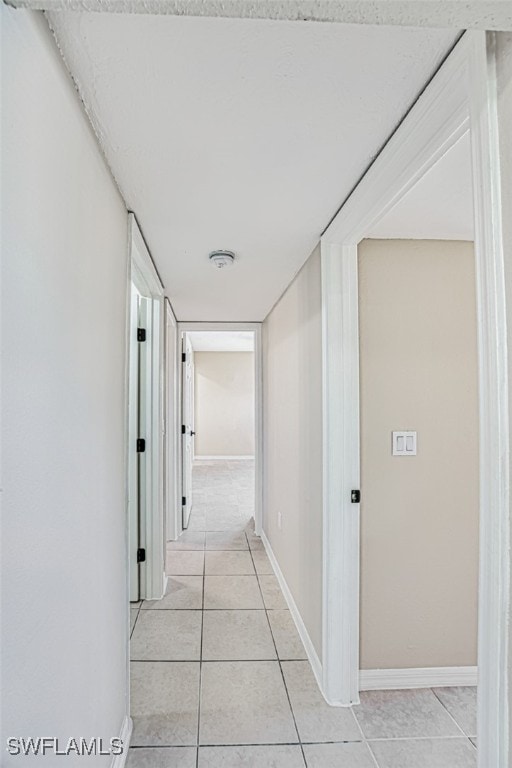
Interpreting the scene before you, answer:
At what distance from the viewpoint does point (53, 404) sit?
3.10ft

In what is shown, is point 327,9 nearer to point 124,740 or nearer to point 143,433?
point 124,740

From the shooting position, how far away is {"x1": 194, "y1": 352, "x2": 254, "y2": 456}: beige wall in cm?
945

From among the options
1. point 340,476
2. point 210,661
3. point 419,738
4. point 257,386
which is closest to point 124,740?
point 210,661

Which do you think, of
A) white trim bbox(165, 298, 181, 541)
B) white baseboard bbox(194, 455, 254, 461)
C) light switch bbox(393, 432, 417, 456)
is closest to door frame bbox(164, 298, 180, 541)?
white trim bbox(165, 298, 181, 541)

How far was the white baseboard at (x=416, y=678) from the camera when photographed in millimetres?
2100

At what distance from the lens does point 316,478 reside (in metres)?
2.27

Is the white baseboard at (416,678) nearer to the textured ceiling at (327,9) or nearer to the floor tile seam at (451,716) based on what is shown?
the floor tile seam at (451,716)

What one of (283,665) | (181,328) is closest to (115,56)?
(283,665)

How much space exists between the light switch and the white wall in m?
1.32

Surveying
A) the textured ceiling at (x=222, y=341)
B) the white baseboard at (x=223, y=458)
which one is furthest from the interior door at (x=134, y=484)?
the white baseboard at (x=223, y=458)

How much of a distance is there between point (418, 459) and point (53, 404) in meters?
1.75

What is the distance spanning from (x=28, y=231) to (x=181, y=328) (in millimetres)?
3620

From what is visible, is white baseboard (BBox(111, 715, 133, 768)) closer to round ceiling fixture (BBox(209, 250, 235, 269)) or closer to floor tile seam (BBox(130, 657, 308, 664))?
floor tile seam (BBox(130, 657, 308, 664))

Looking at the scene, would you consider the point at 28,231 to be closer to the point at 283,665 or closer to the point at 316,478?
the point at 316,478
